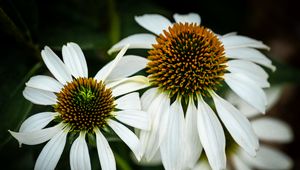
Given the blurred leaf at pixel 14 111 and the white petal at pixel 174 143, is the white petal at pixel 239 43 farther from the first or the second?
the blurred leaf at pixel 14 111

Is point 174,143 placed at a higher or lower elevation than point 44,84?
lower

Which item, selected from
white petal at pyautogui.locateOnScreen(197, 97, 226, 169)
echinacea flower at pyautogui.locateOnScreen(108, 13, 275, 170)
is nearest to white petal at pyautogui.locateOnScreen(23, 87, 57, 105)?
echinacea flower at pyautogui.locateOnScreen(108, 13, 275, 170)

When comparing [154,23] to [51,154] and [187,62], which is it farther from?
[51,154]

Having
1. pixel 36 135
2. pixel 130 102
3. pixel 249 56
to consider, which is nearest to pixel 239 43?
pixel 249 56

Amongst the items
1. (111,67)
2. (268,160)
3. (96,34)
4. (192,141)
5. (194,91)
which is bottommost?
(268,160)

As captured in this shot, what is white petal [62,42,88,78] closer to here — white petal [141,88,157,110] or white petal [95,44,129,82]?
white petal [95,44,129,82]

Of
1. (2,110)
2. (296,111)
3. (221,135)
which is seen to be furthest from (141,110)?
(296,111)
